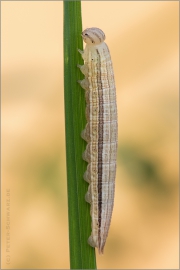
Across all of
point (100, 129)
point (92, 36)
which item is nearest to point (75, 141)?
point (100, 129)

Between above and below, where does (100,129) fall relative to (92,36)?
below

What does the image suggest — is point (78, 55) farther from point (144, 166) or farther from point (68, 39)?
point (144, 166)

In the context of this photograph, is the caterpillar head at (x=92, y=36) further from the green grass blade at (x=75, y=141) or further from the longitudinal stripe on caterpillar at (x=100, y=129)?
the green grass blade at (x=75, y=141)

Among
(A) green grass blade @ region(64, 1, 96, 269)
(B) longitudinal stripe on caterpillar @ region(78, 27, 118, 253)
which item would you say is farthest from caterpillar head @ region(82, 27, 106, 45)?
(A) green grass blade @ region(64, 1, 96, 269)

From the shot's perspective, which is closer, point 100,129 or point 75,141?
point 75,141

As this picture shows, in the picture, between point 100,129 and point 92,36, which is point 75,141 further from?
point 92,36

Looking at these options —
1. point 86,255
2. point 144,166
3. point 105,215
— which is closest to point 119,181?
point 144,166

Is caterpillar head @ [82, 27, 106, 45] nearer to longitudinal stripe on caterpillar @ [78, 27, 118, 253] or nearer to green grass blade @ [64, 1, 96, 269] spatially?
longitudinal stripe on caterpillar @ [78, 27, 118, 253]
